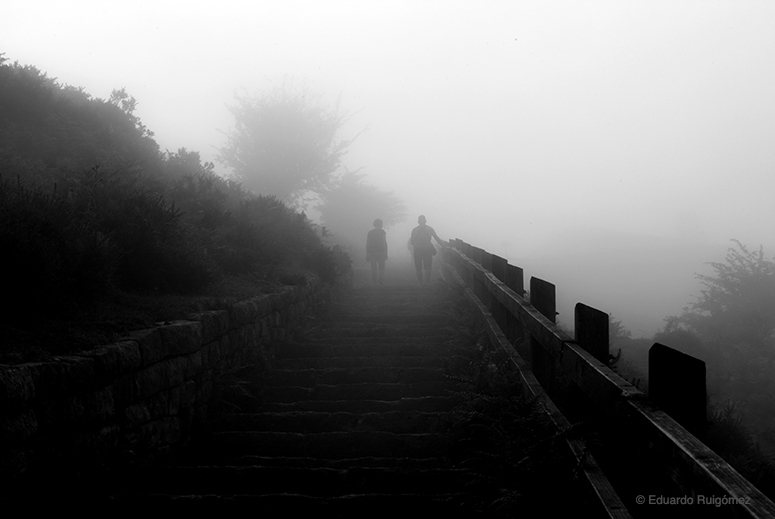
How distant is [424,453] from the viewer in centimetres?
476

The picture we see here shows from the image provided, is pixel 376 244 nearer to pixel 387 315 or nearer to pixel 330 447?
pixel 387 315

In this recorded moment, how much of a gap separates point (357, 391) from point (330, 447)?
1.30 metres

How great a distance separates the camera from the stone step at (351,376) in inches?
259

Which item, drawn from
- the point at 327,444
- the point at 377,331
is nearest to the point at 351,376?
the point at 327,444

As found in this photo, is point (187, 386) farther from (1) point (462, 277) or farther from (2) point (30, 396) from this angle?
(1) point (462, 277)

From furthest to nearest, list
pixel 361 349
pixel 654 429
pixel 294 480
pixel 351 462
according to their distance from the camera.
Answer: pixel 361 349 < pixel 351 462 < pixel 294 480 < pixel 654 429

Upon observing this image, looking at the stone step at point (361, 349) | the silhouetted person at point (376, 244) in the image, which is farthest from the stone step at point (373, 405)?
the silhouetted person at point (376, 244)

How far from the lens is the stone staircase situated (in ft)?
12.0

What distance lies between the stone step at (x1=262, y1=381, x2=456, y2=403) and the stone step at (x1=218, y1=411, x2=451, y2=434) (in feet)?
2.37

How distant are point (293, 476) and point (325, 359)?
10.4 ft

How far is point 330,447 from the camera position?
4.90 m

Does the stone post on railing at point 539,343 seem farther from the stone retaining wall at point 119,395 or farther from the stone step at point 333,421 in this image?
the stone retaining wall at point 119,395

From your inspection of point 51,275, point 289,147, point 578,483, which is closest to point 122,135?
point 51,275

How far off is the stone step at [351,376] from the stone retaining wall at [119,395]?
56 cm
